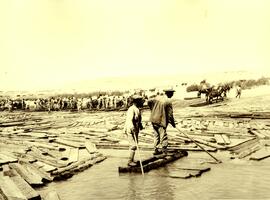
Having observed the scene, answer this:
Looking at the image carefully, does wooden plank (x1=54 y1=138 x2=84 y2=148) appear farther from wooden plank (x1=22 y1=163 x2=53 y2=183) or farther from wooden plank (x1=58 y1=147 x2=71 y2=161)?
wooden plank (x1=22 y1=163 x2=53 y2=183)

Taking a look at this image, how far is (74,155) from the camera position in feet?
39.8

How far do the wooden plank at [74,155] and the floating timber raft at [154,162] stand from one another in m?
2.09

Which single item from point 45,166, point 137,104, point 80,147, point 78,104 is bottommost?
point 78,104

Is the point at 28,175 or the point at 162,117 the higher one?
the point at 162,117

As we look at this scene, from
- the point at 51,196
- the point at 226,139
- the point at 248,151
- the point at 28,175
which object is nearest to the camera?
the point at 51,196

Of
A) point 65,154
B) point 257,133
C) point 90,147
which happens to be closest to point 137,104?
point 65,154

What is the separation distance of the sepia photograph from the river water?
23 mm

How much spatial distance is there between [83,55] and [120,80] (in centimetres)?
2004

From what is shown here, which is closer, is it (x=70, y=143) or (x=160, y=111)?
(x=160, y=111)

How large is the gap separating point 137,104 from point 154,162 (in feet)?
4.61

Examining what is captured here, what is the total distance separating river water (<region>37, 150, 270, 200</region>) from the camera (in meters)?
7.76

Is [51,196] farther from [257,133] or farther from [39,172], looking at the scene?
[257,133]

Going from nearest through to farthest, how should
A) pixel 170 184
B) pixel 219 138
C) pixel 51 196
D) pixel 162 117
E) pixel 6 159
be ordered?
pixel 51 196 < pixel 170 184 < pixel 6 159 < pixel 162 117 < pixel 219 138

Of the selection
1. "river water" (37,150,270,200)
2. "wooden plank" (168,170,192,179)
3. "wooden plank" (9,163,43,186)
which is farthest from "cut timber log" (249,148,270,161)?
"wooden plank" (9,163,43,186)
